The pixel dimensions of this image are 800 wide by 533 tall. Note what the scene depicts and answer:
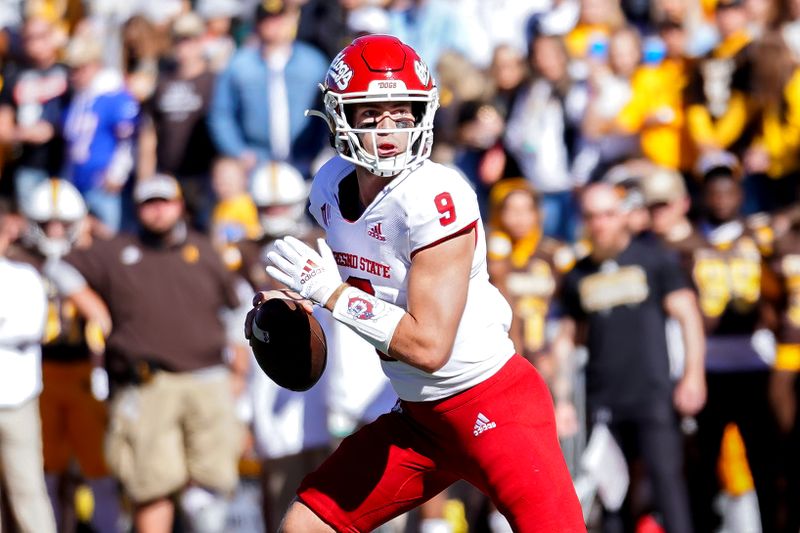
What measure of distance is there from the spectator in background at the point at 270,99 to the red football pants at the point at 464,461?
4548 millimetres

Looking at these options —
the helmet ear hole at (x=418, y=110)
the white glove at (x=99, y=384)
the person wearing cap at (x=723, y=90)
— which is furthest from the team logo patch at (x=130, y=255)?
the helmet ear hole at (x=418, y=110)

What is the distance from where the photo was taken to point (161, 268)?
25.5ft

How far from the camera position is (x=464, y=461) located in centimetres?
476

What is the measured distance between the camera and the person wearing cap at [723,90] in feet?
28.8

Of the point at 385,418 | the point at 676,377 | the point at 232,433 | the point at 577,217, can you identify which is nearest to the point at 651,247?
the point at 676,377

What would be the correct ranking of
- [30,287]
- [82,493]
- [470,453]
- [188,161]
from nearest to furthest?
[470,453] → [30,287] → [82,493] → [188,161]

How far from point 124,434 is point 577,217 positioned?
2920 millimetres

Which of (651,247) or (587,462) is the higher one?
(651,247)

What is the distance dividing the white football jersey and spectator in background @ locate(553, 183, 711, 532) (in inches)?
105

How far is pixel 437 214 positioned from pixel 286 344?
0.63 meters

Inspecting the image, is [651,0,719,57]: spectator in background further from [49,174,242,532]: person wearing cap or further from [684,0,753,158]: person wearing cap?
[49,174,242,532]: person wearing cap

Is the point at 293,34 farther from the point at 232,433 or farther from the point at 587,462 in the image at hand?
the point at 587,462

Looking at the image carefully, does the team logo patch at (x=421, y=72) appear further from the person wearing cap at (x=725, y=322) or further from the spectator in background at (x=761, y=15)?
the spectator in background at (x=761, y=15)

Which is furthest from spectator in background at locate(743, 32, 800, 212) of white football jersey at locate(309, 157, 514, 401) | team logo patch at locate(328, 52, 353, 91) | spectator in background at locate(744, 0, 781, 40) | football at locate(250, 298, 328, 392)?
football at locate(250, 298, 328, 392)
